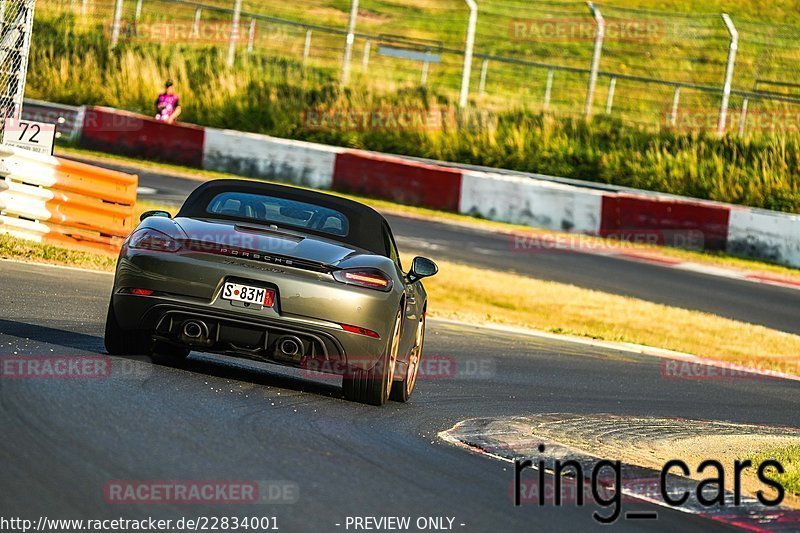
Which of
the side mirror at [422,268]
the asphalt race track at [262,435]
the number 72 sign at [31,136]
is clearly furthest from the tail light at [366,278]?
the number 72 sign at [31,136]

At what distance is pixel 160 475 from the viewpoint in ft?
17.6

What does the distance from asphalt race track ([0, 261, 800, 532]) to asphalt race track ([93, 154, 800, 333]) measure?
7.79 meters

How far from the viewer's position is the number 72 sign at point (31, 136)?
47.6ft


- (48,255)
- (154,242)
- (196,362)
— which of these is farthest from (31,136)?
(154,242)

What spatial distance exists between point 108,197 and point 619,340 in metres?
5.92

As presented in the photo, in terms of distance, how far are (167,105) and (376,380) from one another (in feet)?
72.6

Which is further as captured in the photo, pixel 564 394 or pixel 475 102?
pixel 475 102

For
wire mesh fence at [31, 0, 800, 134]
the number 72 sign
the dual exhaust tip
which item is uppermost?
wire mesh fence at [31, 0, 800, 134]

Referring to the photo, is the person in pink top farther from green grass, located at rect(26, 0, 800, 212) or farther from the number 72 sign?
the number 72 sign

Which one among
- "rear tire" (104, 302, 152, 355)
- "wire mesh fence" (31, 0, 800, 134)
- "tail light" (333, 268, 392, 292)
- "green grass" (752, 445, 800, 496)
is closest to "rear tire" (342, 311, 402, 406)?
"tail light" (333, 268, 392, 292)

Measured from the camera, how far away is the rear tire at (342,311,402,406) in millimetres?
7961

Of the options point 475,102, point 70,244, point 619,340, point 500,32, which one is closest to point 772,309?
point 619,340

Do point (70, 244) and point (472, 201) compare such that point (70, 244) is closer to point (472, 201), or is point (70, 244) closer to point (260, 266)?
point (260, 266)

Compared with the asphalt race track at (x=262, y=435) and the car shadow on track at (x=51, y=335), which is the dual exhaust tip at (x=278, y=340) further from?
the car shadow on track at (x=51, y=335)
